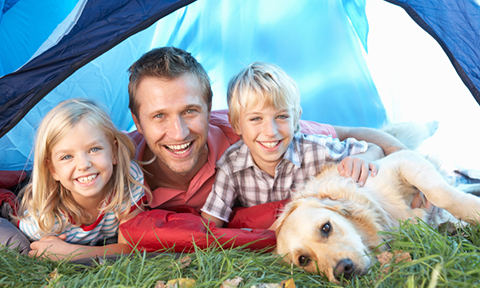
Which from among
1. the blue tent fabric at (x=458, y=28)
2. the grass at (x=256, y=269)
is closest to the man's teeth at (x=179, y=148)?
the grass at (x=256, y=269)

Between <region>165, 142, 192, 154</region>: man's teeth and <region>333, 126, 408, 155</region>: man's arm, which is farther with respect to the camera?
<region>333, 126, 408, 155</region>: man's arm

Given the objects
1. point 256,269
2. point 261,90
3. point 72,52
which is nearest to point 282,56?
point 261,90

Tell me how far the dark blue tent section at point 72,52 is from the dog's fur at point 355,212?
1751 mm

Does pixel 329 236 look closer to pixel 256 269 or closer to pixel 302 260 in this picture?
pixel 302 260

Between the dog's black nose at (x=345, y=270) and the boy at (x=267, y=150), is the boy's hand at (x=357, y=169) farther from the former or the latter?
the dog's black nose at (x=345, y=270)

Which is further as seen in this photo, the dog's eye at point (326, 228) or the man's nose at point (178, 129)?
the man's nose at point (178, 129)

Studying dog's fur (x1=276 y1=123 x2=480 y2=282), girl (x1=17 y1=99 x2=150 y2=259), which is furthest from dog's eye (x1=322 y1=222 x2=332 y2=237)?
girl (x1=17 y1=99 x2=150 y2=259)

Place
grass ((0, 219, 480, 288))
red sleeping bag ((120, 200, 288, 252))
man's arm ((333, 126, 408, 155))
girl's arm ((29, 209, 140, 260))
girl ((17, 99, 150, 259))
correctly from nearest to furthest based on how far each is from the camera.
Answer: grass ((0, 219, 480, 288))
red sleeping bag ((120, 200, 288, 252))
girl's arm ((29, 209, 140, 260))
girl ((17, 99, 150, 259))
man's arm ((333, 126, 408, 155))

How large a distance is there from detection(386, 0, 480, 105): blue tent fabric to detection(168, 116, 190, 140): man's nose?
6.48ft

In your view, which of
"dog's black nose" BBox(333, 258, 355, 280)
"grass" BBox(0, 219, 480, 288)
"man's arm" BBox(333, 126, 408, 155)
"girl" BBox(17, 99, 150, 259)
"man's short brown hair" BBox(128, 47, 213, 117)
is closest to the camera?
"grass" BBox(0, 219, 480, 288)

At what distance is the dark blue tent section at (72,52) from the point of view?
243 centimetres

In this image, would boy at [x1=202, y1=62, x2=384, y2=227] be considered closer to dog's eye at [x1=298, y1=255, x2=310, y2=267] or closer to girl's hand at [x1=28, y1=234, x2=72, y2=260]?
dog's eye at [x1=298, y1=255, x2=310, y2=267]

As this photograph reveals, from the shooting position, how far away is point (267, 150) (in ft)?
8.08

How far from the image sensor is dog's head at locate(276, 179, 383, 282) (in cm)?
162
